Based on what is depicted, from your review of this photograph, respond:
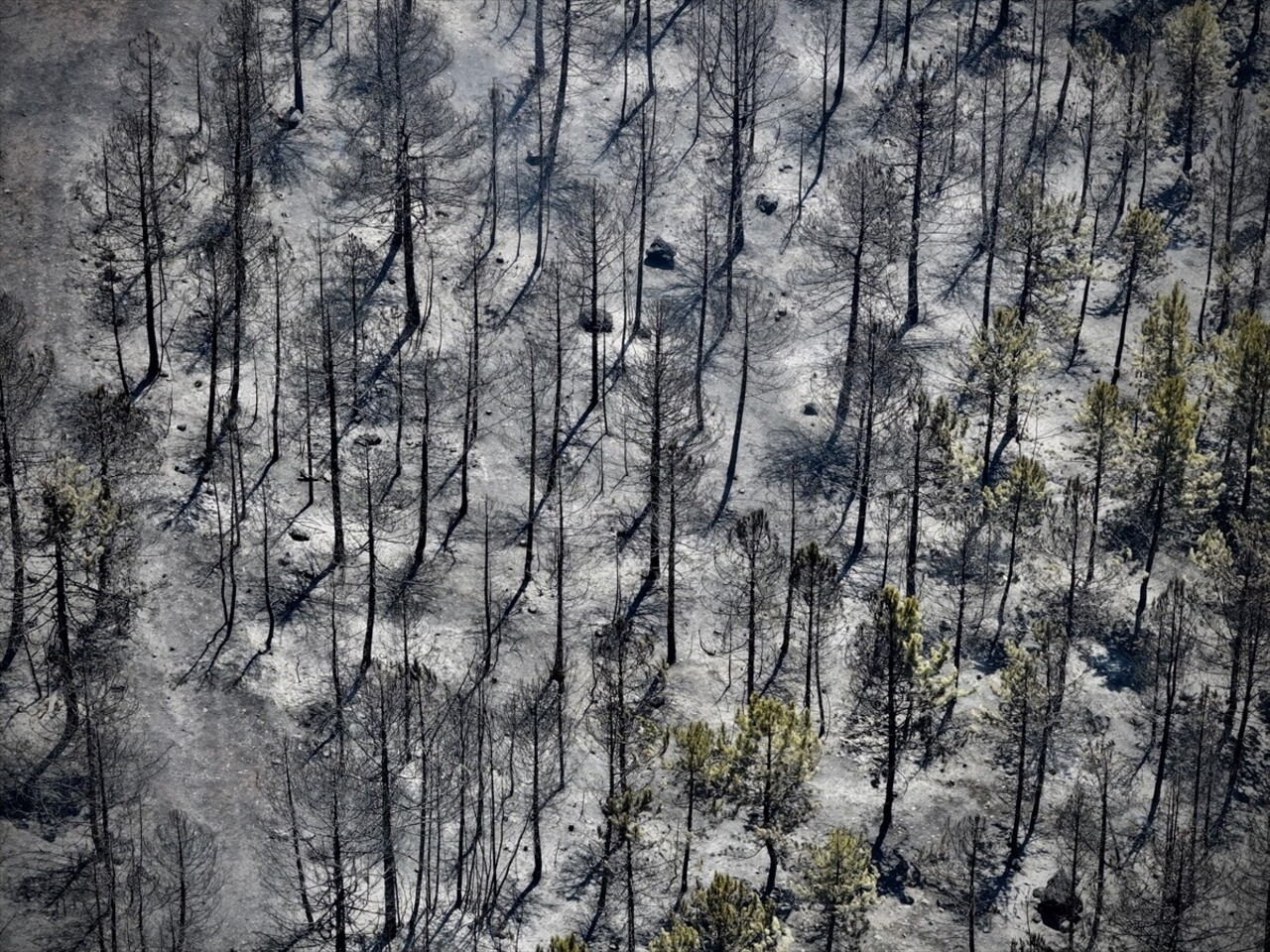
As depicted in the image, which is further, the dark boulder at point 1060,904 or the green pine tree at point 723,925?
the dark boulder at point 1060,904

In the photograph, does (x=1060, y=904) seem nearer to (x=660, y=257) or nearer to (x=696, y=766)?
(x=696, y=766)

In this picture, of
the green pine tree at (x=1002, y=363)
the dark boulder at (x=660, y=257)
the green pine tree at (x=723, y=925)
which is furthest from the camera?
the dark boulder at (x=660, y=257)

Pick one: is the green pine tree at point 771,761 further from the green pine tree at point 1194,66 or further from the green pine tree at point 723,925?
the green pine tree at point 1194,66

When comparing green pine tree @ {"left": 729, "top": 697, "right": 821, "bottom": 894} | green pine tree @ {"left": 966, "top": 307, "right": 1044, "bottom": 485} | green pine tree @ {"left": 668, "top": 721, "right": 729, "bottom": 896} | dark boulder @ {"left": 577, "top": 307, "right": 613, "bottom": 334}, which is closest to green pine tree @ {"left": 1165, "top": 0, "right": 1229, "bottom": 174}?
green pine tree @ {"left": 966, "top": 307, "right": 1044, "bottom": 485}

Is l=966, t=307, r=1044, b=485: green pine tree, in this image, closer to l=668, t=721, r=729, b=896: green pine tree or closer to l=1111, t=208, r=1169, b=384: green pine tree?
l=1111, t=208, r=1169, b=384: green pine tree

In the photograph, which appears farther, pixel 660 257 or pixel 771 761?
pixel 660 257

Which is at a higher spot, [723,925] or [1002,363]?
[1002,363]

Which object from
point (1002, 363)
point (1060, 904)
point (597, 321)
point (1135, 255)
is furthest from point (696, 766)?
point (1135, 255)

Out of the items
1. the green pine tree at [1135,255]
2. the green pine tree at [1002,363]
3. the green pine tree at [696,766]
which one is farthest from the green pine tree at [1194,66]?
the green pine tree at [696,766]

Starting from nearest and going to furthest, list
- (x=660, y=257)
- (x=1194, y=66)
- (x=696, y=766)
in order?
(x=696, y=766) < (x=660, y=257) < (x=1194, y=66)

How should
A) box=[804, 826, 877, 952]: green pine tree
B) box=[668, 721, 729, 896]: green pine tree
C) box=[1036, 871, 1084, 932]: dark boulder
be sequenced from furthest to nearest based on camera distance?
box=[1036, 871, 1084, 932]: dark boulder, box=[668, 721, 729, 896]: green pine tree, box=[804, 826, 877, 952]: green pine tree

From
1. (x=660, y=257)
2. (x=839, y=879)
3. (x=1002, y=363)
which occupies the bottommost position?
(x=839, y=879)

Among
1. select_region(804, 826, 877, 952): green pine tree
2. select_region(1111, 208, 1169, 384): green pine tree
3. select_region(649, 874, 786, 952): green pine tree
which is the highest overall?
select_region(1111, 208, 1169, 384): green pine tree

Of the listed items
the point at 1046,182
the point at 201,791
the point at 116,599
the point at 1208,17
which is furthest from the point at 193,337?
the point at 1208,17
